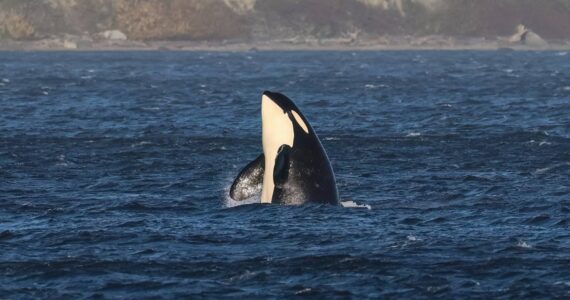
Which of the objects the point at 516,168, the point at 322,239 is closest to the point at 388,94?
the point at 516,168

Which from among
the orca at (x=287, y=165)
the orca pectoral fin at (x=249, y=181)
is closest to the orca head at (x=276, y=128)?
the orca at (x=287, y=165)

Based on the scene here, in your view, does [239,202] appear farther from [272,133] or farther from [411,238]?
[411,238]

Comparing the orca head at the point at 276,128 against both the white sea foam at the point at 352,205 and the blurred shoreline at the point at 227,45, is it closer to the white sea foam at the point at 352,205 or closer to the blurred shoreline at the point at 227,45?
the white sea foam at the point at 352,205

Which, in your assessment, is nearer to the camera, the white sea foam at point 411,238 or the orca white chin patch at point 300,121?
the white sea foam at point 411,238

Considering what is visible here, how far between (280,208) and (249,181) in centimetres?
80

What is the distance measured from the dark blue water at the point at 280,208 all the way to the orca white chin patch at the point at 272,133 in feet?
2.57

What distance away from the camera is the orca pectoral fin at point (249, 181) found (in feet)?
80.9

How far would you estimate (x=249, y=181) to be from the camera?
24766 millimetres

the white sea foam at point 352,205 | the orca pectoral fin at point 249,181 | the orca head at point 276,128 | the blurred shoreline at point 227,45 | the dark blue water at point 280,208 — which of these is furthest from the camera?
the blurred shoreline at point 227,45

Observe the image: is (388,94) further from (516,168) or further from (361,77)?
(516,168)

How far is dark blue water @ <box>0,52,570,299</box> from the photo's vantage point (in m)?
20.5

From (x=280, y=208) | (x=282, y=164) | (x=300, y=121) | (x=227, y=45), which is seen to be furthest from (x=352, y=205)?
(x=227, y=45)

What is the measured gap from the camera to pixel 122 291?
19.8 m

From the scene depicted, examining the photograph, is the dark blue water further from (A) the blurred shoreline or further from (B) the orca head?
(A) the blurred shoreline
